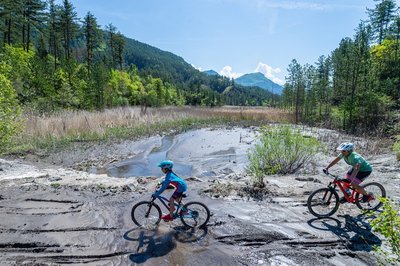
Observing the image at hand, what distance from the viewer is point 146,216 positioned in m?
4.77

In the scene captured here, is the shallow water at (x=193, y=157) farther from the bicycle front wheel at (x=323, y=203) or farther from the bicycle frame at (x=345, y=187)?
the bicycle frame at (x=345, y=187)

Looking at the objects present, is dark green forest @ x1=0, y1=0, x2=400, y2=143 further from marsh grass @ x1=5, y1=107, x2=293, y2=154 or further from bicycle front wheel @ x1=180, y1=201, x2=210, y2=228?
bicycle front wheel @ x1=180, y1=201, x2=210, y2=228

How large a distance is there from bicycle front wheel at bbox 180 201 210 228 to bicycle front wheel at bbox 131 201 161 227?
484 mm

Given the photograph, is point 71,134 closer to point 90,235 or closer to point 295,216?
point 90,235

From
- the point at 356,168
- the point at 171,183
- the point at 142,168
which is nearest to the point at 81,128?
the point at 142,168

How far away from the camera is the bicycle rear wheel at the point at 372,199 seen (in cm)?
530

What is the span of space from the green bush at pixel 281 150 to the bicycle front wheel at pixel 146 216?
375 cm

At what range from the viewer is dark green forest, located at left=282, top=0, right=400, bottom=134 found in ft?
76.5

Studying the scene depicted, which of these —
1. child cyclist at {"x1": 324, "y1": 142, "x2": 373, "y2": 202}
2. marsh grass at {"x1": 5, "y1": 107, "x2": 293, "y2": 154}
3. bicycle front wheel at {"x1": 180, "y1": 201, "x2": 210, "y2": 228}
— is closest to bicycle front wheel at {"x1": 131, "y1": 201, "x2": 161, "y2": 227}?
bicycle front wheel at {"x1": 180, "y1": 201, "x2": 210, "y2": 228}

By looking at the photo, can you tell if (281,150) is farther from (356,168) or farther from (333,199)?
(356,168)

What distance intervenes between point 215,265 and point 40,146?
11680 mm

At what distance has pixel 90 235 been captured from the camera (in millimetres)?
4348

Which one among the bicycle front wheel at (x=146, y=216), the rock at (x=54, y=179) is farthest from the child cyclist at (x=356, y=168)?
the rock at (x=54, y=179)

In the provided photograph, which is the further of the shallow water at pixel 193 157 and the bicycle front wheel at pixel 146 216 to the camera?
the shallow water at pixel 193 157
